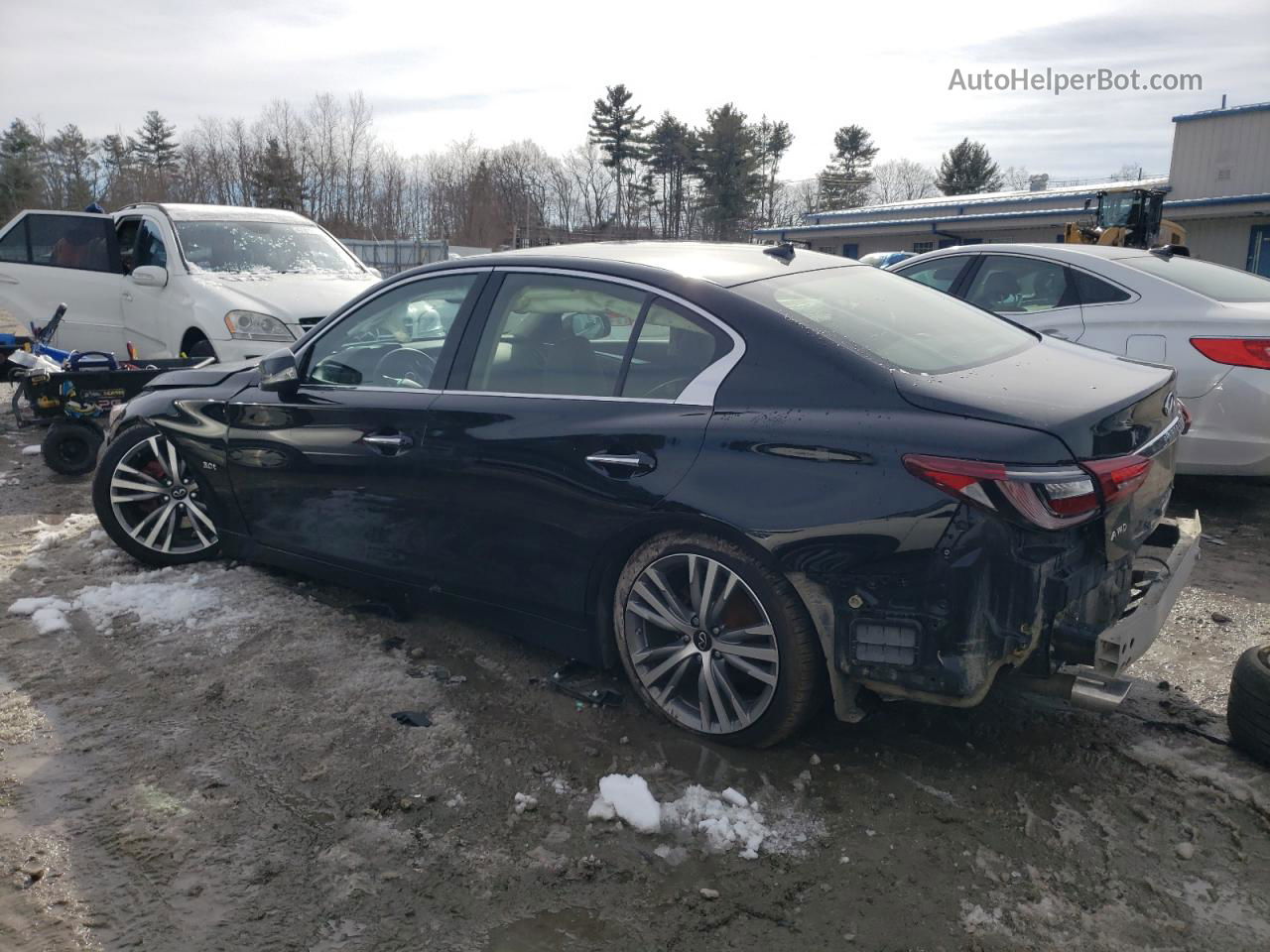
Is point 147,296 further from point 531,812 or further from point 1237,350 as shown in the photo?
point 1237,350

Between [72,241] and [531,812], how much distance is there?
9592 mm

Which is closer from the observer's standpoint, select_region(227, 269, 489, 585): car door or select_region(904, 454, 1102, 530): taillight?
select_region(904, 454, 1102, 530): taillight

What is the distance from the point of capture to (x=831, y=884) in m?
2.63

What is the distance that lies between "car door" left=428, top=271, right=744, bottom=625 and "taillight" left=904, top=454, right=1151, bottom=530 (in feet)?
2.60

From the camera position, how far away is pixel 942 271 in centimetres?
711

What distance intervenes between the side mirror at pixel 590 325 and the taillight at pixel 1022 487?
1.30 meters

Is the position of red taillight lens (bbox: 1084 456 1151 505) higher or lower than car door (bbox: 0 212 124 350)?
lower

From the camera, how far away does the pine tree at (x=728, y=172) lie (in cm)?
5616

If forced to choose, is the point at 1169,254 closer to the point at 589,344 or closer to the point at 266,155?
the point at 589,344

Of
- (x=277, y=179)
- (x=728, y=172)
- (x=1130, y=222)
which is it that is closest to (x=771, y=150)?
(x=728, y=172)

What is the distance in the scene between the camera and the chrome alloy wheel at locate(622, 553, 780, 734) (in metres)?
3.09

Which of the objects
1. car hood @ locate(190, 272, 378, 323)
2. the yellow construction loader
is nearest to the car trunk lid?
car hood @ locate(190, 272, 378, 323)

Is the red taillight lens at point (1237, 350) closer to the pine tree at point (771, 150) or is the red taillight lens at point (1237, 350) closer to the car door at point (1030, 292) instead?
the car door at point (1030, 292)

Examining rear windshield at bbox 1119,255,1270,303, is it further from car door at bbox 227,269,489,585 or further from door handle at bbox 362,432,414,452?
door handle at bbox 362,432,414,452
